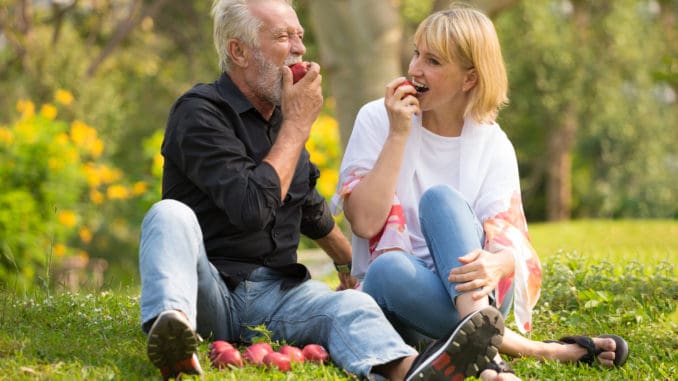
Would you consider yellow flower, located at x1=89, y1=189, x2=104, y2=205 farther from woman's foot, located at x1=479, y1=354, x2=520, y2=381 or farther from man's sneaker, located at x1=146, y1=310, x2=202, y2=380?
woman's foot, located at x1=479, y1=354, x2=520, y2=381

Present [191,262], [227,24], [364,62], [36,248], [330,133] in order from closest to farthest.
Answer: [191,262], [227,24], [36,248], [364,62], [330,133]

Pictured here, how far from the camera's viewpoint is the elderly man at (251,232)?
3.02 metres

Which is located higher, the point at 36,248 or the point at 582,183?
the point at 36,248

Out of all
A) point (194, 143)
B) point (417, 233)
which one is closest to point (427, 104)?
point (417, 233)

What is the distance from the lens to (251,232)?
11.8 feet

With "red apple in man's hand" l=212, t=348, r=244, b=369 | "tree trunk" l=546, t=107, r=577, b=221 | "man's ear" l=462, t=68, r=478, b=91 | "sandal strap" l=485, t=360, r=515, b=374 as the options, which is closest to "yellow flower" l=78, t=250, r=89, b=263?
"man's ear" l=462, t=68, r=478, b=91

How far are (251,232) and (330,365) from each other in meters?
0.63

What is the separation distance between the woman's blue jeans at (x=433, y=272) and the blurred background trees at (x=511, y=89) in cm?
645

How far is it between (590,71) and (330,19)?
11.0 m

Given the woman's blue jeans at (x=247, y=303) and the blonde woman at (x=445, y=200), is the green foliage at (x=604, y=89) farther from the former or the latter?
the woman's blue jeans at (x=247, y=303)

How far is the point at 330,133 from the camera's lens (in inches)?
400

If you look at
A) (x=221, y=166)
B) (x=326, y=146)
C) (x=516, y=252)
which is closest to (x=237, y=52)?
(x=221, y=166)

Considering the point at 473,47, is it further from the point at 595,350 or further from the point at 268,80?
the point at 595,350

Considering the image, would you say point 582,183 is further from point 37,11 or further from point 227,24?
point 227,24
